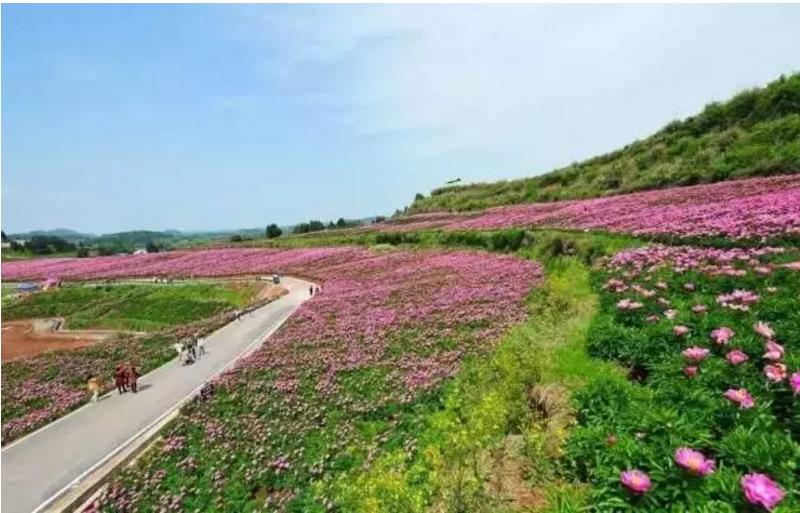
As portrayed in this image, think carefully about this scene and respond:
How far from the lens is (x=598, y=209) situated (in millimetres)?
28812

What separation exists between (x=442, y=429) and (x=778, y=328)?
191 inches

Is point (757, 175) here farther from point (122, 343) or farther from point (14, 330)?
point (14, 330)

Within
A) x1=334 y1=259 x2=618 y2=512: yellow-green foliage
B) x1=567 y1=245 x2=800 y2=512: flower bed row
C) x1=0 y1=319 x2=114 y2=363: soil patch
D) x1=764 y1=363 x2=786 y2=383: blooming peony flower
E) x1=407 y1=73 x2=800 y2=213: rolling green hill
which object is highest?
x1=407 y1=73 x2=800 y2=213: rolling green hill

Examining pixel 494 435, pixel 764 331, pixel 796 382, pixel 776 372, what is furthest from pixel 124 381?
pixel 796 382

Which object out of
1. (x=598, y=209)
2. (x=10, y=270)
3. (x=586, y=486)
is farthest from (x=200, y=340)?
(x=10, y=270)

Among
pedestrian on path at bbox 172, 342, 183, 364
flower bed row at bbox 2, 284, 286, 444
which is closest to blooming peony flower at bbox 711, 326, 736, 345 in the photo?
flower bed row at bbox 2, 284, 286, 444

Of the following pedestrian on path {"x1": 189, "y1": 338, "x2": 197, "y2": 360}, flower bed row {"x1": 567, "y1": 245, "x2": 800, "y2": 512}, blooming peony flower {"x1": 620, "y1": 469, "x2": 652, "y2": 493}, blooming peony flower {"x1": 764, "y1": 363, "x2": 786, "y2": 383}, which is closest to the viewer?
blooming peony flower {"x1": 620, "y1": 469, "x2": 652, "y2": 493}

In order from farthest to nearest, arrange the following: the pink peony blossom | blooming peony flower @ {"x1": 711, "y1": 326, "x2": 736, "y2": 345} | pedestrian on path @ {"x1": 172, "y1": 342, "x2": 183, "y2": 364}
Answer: pedestrian on path @ {"x1": 172, "y1": 342, "x2": 183, "y2": 364}, the pink peony blossom, blooming peony flower @ {"x1": 711, "y1": 326, "x2": 736, "y2": 345}

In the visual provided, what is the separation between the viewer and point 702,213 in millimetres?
18469

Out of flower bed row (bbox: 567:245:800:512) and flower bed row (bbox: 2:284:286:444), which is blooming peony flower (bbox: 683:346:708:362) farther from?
flower bed row (bbox: 2:284:286:444)

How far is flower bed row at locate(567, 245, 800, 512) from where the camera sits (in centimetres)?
370

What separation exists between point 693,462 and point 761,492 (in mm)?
443

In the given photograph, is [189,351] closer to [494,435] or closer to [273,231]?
[494,435]

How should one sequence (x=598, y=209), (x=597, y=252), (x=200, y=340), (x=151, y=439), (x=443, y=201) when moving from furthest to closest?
(x=443, y=201) < (x=598, y=209) < (x=200, y=340) < (x=597, y=252) < (x=151, y=439)
